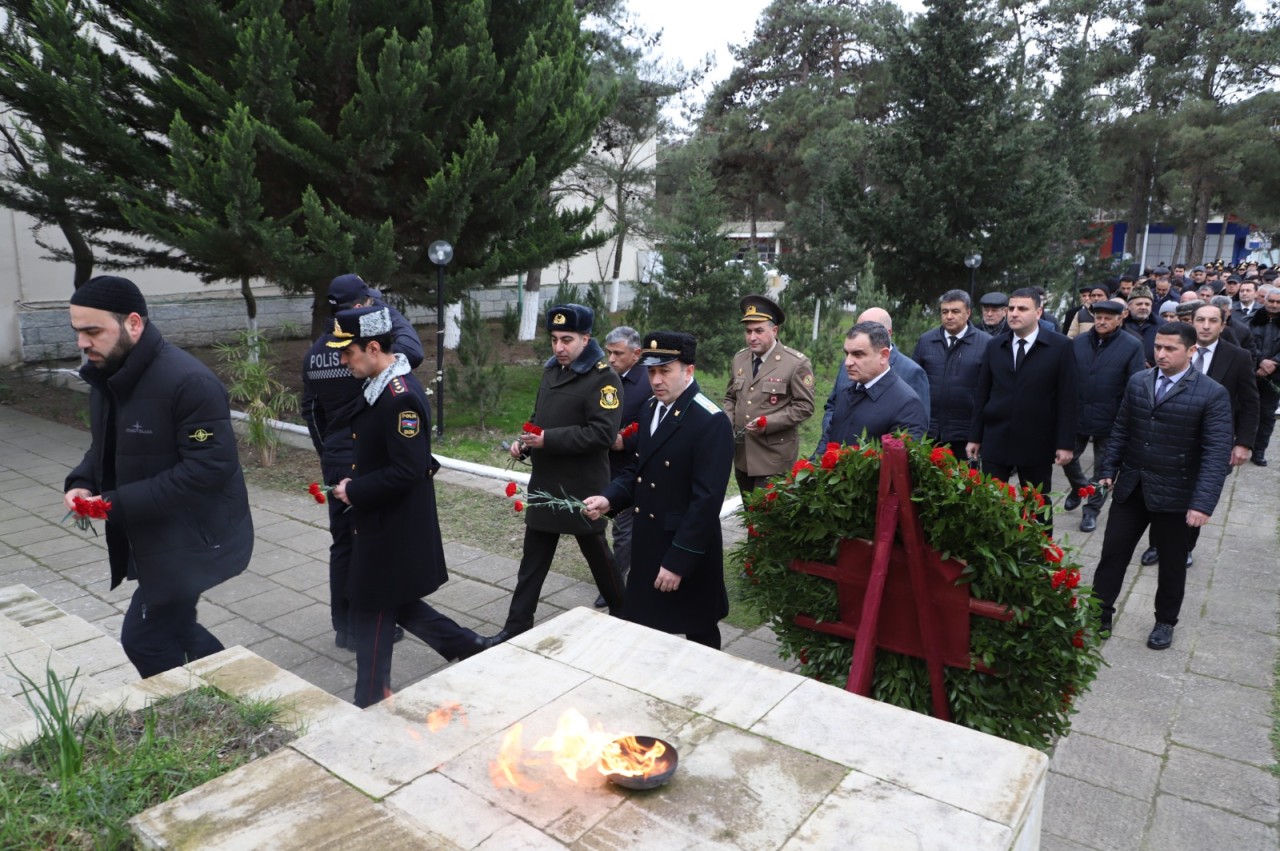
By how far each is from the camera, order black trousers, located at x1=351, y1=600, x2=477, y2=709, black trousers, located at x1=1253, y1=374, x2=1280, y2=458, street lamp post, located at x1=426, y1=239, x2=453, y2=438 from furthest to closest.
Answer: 1. street lamp post, located at x1=426, y1=239, x2=453, y2=438
2. black trousers, located at x1=1253, y1=374, x2=1280, y2=458
3. black trousers, located at x1=351, y1=600, x2=477, y2=709

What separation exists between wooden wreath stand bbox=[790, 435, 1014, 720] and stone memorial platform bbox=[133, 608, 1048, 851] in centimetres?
46

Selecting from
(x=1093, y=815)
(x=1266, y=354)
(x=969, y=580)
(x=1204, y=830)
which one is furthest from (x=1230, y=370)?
(x=969, y=580)

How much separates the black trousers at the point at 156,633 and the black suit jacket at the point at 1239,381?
701cm

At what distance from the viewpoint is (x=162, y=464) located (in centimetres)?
349

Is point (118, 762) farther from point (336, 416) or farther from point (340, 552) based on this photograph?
point (336, 416)

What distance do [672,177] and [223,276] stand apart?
44.0 ft

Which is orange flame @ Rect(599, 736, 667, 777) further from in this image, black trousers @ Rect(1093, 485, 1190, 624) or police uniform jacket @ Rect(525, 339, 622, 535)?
black trousers @ Rect(1093, 485, 1190, 624)

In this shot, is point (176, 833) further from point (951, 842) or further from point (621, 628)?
point (951, 842)

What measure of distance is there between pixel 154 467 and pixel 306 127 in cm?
784

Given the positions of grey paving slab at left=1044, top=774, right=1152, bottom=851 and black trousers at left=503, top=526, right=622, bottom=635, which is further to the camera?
black trousers at left=503, top=526, right=622, bottom=635

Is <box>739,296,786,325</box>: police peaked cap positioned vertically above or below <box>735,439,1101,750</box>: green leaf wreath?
above

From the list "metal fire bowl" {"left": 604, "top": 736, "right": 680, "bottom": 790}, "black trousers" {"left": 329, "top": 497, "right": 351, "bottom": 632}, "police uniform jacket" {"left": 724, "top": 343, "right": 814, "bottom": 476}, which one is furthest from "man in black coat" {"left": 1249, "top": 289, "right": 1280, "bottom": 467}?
"metal fire bowl" {"left": 604, "top": 736, "right": 680, "bottom": 790}

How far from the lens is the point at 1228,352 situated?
6.97 meters

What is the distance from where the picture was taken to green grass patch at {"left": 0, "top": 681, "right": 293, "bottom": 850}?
2.35 meters
